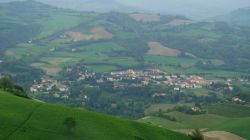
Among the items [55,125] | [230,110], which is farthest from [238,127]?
[55,125]

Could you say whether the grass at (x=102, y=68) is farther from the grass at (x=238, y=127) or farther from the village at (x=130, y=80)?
the grass at (x=238, y=127)

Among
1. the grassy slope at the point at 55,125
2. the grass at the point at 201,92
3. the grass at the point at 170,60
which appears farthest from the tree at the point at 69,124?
the grass at the point at 170,60

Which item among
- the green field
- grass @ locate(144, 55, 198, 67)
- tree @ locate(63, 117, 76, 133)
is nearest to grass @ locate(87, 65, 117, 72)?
grass @ locate(144, 55, 198, 67)

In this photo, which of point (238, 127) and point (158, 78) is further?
point (158, 78)

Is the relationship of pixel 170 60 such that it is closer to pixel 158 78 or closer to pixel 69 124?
pixel 158 78

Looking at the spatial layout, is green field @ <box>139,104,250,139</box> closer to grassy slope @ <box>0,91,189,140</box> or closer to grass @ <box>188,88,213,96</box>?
grassy slope @ <box>0,91,189,140</box>

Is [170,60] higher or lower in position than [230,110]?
higher

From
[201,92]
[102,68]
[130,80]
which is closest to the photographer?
[201,92]

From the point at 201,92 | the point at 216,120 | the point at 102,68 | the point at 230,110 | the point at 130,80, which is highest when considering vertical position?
the point at 102,68
